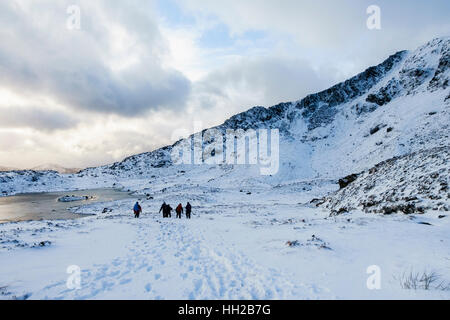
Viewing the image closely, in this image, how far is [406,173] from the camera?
1873 cm

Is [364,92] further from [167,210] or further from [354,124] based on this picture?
[167,210]

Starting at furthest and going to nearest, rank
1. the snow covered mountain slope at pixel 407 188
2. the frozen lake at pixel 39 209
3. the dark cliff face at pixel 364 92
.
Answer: the dark cliff face at pixel 364 92
the frozen lake at pixel 39 209
the snow covered mountain slope at pixel 407 188

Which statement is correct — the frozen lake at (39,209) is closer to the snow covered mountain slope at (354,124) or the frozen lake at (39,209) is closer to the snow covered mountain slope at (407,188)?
the snow covered mountain slope at (354,124)

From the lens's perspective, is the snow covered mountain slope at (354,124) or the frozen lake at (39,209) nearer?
the frozen lake at (39,209)

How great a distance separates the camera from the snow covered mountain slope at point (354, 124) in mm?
54219

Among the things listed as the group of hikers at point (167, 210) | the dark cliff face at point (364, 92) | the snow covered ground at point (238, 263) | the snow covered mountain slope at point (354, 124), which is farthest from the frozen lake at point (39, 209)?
the dark cliff face at point (364, 92)

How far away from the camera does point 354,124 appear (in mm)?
87938

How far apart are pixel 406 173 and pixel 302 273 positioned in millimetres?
16797

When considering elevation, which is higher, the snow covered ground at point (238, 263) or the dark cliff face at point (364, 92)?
the dark cliff face at point (364, 92)

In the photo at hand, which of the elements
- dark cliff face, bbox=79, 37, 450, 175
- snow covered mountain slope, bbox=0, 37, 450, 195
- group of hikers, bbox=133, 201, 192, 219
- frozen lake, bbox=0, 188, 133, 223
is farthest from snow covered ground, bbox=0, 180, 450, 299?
dark cliff face, bbox=79, 37, 450, 175
